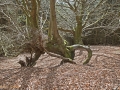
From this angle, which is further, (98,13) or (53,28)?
(98,13)

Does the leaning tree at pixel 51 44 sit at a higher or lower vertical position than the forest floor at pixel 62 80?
higher

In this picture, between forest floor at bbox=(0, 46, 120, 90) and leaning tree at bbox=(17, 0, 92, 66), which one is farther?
leaning tree at bbox=(17, 0, 92, 66)

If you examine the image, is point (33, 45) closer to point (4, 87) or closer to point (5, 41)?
point (4, 87)

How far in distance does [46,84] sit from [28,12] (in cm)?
359

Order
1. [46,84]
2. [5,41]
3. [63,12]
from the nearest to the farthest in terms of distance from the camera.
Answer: [46,84] → [5,41] → [63,12]

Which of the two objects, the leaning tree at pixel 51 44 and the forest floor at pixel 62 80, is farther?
the leaning tree at pixel 51 44

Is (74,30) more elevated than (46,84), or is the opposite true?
(74,30)

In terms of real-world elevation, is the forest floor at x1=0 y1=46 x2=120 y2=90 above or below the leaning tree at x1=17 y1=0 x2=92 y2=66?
below

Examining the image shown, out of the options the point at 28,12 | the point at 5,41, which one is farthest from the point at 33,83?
the point at 5,41

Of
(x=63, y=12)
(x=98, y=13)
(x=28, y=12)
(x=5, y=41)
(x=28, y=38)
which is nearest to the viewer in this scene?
(x=28, y=38)

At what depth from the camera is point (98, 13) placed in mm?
10586

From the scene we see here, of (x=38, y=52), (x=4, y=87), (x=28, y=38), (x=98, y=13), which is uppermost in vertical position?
(x=98, y=13)

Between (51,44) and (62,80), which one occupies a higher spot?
(51,44)

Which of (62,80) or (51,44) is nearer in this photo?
(62,80)
